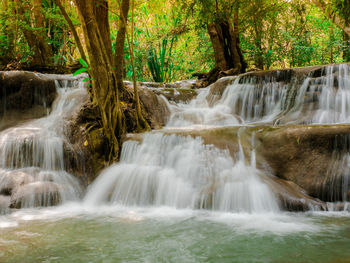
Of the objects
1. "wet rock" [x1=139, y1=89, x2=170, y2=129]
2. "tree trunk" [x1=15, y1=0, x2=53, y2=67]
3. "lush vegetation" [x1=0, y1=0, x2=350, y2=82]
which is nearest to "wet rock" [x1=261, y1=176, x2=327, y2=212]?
"wet rock" [x1=139, y1=89, x2=170, y2=129]

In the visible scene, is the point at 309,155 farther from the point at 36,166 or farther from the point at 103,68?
the point at 36,166

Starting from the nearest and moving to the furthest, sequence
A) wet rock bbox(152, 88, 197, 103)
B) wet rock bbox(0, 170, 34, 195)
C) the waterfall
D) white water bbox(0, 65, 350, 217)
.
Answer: the waterfall
white water bbox(0, 65, 350, 217)
wet rock bbox(0, 170, 34, 195)
wet rock bbox(152, 88, 197, 103)

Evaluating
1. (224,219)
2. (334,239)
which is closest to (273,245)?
(334,239)

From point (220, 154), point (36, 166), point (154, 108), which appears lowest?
point (36, 166)

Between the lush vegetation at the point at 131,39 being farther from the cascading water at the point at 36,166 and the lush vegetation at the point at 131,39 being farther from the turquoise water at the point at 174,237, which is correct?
the turquoise water at the point at 174,237

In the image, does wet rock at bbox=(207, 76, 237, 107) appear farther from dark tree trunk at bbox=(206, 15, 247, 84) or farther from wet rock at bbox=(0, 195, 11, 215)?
wet rock at bbox=(0, 195, 11, 215)

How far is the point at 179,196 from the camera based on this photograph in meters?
3.17

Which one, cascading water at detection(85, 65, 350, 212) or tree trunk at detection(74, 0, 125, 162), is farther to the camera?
tree trunk at detection(74, 0, 125, 162)

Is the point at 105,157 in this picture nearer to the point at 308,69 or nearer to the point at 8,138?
the point at 8,138

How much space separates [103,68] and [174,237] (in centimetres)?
270

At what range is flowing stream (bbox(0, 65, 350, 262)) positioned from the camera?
74.7 inches

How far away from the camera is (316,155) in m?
3.16

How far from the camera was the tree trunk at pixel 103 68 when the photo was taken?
3.80 meters

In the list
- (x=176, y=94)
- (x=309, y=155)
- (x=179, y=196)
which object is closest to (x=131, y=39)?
(x=176, y=94)
